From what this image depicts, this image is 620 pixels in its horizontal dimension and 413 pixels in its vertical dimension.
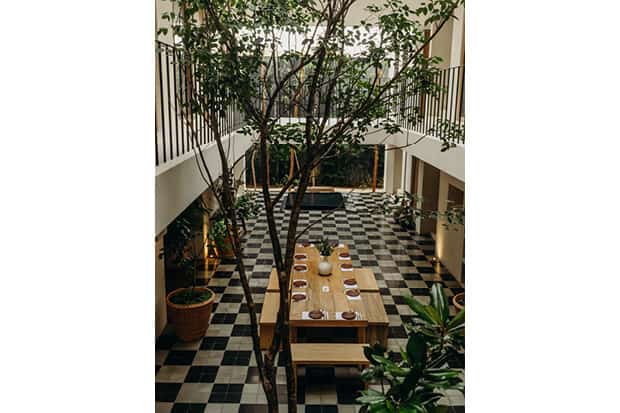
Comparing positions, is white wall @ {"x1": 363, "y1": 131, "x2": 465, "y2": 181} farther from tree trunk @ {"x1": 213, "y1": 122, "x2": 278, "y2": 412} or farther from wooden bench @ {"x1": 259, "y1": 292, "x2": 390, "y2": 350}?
wooden bench @ {"x1": 259, "y1": 292, "x2": 390, "y2": 350}

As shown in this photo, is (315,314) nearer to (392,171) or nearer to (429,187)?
(429,187)

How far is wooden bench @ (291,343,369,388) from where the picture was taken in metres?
5.64

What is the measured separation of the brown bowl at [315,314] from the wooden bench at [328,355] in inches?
23.4

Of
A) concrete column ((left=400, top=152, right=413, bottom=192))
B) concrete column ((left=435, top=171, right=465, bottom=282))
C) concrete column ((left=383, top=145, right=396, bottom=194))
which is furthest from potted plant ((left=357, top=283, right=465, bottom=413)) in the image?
concrete column ((left=383, top=145, right=396, bottom=194))

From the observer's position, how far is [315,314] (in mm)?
6562

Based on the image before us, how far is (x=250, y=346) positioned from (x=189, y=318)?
925 millimetres

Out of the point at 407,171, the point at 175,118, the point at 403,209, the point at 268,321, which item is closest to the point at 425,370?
the point at 403,209

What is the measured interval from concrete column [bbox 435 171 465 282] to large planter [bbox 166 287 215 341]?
4476 millimetres

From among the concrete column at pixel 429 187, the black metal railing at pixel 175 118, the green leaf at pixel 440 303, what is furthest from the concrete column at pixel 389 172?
the green leaf at pixel 440 303

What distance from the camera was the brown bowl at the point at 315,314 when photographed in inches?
256

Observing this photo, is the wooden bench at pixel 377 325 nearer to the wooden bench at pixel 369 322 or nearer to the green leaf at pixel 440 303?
the wooden bench at pixel 369 322
